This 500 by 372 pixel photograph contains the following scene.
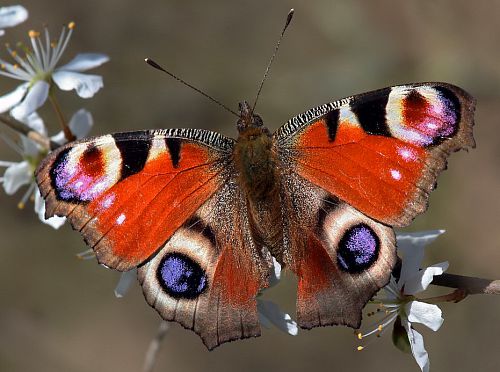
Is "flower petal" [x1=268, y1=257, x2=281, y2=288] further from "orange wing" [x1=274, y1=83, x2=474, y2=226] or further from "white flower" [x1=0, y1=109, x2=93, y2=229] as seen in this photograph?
"white flower" [x1=0, y1=109, x2=93, y2=229]

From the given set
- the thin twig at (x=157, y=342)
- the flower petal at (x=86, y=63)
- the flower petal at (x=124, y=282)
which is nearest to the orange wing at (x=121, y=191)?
the flower petal at (x=124, y=282)

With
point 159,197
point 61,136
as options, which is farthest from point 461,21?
point 159,197

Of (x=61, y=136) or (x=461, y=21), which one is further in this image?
(x=461, y=21)

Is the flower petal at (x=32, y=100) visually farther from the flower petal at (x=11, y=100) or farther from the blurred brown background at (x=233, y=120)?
the blurred brown background at (x=233, y=120)

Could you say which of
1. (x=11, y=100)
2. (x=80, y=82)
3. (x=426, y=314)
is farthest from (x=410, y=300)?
(x=11, y=100)

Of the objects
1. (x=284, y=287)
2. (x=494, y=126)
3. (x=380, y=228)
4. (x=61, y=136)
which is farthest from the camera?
(x=494, y=126)

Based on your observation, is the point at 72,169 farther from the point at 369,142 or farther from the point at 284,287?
the point at 284,287

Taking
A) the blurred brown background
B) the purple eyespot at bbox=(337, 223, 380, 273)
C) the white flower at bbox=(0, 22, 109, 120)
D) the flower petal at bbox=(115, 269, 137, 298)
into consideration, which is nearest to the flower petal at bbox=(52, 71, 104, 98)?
the white flower at bbox=(0, 22, 109, 120)

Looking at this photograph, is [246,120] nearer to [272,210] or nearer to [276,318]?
[272,210]
